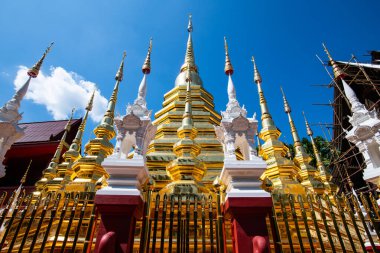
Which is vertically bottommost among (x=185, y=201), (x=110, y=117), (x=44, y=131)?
(x=185, y=201)

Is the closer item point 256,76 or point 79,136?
point 256,76

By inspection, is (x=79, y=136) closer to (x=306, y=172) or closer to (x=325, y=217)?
(x=306, y=172)

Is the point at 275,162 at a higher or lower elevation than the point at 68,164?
lower

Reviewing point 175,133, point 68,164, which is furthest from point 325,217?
point 68,164

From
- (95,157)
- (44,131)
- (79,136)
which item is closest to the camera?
(95,157)

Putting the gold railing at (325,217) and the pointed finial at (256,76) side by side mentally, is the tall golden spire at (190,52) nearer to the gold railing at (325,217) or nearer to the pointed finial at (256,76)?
the pointed finial at (256,76)

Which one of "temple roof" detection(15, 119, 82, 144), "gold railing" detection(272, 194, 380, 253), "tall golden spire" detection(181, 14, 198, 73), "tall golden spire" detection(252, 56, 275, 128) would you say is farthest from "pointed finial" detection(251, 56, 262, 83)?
"temple roof" detection(15, 119, 82, 144)

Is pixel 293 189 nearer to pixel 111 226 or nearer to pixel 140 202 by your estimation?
pixel 140 202

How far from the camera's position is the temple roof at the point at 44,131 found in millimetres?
15669

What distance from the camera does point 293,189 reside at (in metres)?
6.26

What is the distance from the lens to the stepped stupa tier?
7.44 metres

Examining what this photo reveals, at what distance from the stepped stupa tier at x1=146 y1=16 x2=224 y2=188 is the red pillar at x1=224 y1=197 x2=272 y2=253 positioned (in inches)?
131

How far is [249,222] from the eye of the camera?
362 cm

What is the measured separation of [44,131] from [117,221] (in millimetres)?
15907
